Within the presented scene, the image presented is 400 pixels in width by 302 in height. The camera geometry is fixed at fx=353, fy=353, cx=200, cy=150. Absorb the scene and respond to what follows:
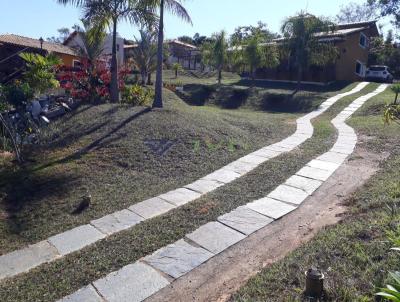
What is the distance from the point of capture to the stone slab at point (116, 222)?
5215mm

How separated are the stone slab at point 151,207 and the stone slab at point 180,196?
0.12 m

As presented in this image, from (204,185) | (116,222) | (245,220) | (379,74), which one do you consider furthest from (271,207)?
(379,74)

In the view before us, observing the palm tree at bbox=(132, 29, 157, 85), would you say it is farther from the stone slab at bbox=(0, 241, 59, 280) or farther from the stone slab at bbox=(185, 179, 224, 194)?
the stone slab at bbox=(0, 241, 59, 280)

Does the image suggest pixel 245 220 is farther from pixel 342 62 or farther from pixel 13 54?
pixel 342 62

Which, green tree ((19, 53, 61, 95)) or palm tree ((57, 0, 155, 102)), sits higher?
palm tree ((57, 0, 155, 102))

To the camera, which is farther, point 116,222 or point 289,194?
point 289,194

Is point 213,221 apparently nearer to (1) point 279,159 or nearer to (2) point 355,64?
(1) point 279,159

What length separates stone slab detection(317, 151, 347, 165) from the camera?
326 inches

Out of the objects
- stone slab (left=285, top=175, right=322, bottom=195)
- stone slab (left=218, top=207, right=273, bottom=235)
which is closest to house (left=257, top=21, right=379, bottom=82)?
stone slab (left=285, top=175, right=322, bottom=195)

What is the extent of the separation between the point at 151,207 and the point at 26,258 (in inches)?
79.5

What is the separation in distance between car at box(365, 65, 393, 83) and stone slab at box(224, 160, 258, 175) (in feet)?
93.3

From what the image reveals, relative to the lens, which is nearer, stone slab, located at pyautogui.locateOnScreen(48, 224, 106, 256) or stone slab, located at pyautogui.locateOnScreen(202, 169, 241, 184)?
stone slab, located at pyautogui.locateOnScreen(48, 224, 106, 256)

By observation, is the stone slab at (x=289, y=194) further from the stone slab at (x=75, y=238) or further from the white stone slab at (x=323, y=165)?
the stone slab at (x=75, y=238)

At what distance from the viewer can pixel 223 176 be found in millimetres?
7371
